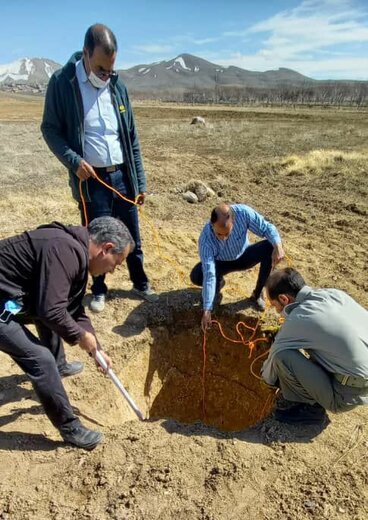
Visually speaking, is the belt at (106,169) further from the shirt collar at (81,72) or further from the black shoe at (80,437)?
the black shoe at (80,437)

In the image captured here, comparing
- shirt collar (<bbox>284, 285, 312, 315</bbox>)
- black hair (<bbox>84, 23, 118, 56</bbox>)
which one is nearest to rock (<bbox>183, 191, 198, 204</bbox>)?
black hair (<bbox>84, 23, 118, 56</bbox>)

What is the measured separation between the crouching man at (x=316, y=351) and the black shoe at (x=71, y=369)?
1.58 m

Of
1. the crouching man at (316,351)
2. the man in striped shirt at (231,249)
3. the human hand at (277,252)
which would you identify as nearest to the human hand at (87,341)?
the crouching man at (316,351)

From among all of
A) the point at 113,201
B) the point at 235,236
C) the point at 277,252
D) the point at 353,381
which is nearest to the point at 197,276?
the point at 235,236

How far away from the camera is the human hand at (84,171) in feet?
12.1

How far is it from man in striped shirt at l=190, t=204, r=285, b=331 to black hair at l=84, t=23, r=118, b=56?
5.07 feet

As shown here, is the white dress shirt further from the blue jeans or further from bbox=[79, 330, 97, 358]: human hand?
bbox=[79, 330, 97, 358]: human hand

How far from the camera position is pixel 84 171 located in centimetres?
370

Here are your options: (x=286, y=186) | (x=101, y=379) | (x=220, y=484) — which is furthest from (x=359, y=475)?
(x=286, y=186)

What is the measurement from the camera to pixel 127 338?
4.17m

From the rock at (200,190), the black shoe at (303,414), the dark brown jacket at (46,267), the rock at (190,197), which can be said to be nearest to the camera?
the dark brown jacket at (46,267)

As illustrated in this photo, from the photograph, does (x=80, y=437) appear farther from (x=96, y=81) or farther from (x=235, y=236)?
(x=96, y=81)

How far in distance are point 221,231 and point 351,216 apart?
14.5 ft

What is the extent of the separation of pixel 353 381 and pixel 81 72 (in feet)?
10.2
